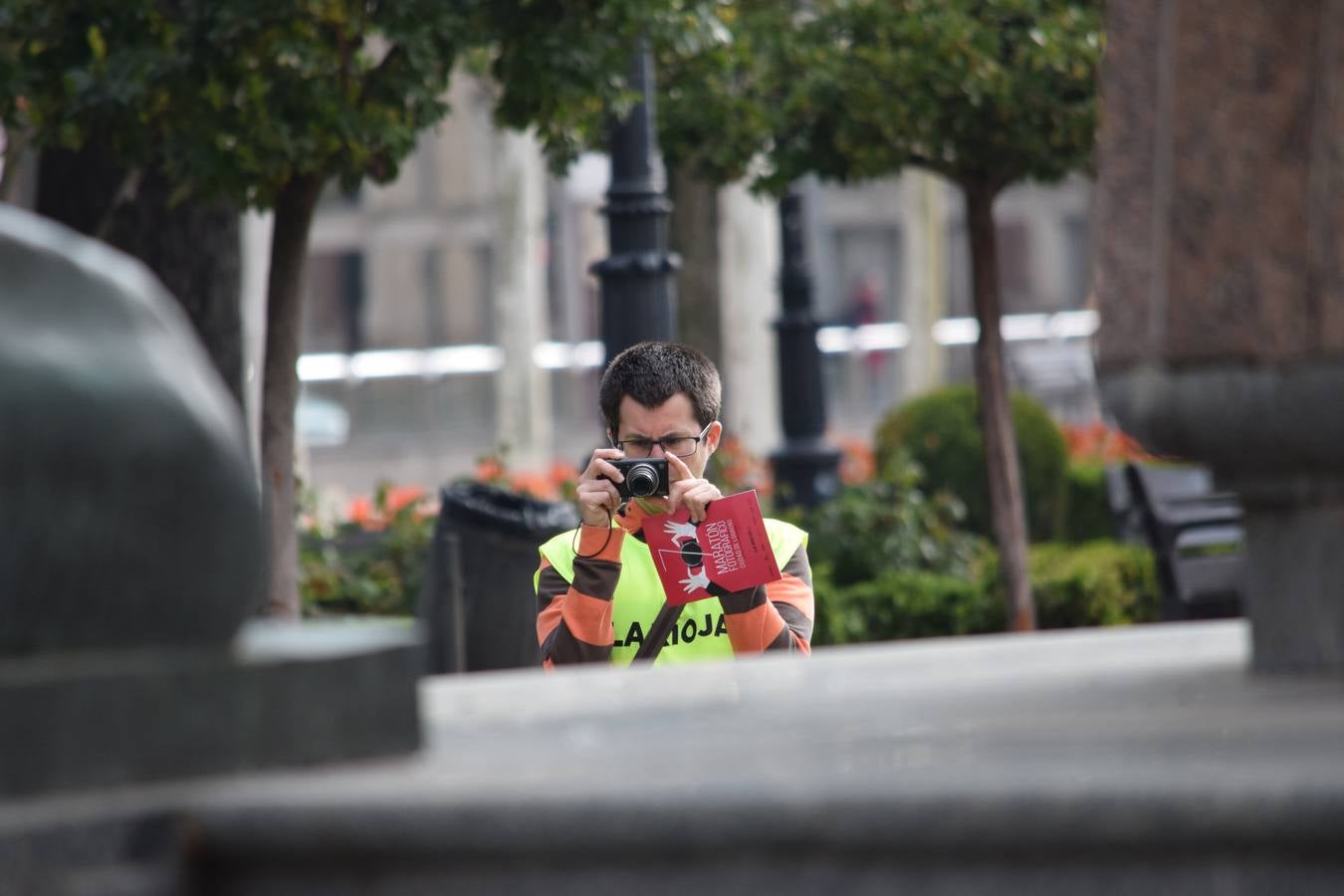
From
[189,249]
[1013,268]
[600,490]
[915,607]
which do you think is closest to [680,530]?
[600,490]

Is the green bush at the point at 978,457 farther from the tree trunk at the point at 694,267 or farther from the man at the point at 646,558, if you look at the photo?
the man at the point at 646,558

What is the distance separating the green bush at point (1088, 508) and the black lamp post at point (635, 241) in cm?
533

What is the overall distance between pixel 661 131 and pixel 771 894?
8075mm

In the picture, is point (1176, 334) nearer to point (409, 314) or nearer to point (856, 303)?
point (856, 303)

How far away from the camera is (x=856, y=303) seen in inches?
1373

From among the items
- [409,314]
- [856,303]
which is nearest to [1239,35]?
[856,303]

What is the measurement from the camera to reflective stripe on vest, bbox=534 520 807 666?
3756 mm

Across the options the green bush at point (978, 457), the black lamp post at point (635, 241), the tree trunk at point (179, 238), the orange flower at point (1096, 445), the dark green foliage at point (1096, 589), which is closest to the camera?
the black lamp post at point (635, 241)

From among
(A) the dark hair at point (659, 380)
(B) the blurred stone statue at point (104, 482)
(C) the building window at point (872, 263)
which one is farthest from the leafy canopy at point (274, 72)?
(C) the building window at point (872, 263)

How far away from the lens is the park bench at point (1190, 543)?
28.7ft

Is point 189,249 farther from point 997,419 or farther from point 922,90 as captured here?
point 997,419

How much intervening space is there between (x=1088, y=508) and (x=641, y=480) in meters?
9.53

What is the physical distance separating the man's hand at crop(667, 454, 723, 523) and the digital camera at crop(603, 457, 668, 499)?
0.05 feet

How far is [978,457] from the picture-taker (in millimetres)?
12562
